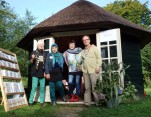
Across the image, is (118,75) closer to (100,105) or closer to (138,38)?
(100,105)

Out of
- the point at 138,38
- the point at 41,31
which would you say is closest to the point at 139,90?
the point at 138,38

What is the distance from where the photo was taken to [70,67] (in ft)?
24.3

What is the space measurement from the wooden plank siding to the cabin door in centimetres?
110

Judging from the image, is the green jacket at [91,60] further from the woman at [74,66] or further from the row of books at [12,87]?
the row of books at [12,87]

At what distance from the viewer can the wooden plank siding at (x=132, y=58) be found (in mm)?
8992

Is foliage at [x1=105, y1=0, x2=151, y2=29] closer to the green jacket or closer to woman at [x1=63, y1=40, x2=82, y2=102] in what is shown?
woman at [x1=63, y1=40, x2=82, y2=102]

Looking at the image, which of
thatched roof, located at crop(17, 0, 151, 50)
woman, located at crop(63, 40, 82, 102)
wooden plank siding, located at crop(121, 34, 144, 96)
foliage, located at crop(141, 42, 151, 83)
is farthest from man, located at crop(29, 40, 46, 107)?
foliage, located at crop(141, 42, 151, 83)

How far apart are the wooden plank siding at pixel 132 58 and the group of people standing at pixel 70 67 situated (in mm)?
2178

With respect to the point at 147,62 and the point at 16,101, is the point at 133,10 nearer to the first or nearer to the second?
the point at 147,62

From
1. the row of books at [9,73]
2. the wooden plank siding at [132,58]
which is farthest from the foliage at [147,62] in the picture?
the row of books at [9,73]

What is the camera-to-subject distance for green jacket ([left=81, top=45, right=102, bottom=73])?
6.50 m

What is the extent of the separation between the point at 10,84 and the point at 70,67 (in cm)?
185

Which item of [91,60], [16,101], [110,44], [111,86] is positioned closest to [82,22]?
[110,44]

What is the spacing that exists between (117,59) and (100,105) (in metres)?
1.68
